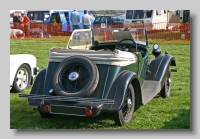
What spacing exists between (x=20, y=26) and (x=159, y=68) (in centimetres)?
253

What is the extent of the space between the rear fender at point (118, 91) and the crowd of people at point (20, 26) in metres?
2.06

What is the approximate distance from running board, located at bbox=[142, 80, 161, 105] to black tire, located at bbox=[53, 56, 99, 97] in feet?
3.75

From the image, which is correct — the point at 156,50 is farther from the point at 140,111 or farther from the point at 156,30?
the point at 140,111

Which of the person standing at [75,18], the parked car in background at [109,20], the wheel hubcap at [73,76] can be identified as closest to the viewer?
the wheel hubcap at [73,76]

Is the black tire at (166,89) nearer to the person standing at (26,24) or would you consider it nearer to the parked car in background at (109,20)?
the parked car in background at (109,20)

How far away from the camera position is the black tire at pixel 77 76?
5615mm

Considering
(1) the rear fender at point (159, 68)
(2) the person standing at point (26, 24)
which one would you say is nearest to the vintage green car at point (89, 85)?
(1) the rear fender at point (159, 68)

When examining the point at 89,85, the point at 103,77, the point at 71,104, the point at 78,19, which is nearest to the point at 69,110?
the point at 71,104

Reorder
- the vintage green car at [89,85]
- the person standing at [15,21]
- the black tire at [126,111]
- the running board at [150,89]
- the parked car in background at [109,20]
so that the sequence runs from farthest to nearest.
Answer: the parked car in background at [109,20], the person standing at [15,21], the running board at [150,89], the black tire at [126,111], the vintage green car at [89,85]

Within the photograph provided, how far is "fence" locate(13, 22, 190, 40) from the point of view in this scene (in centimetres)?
712

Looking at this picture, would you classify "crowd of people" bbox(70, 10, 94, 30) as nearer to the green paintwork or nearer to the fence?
the fence

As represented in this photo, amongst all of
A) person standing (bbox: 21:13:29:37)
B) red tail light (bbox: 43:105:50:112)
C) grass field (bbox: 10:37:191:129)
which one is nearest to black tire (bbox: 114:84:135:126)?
grass field (bbox: 10:37:191:129)

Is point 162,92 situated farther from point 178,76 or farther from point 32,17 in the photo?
point 32,17

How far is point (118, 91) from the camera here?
18.6ft
